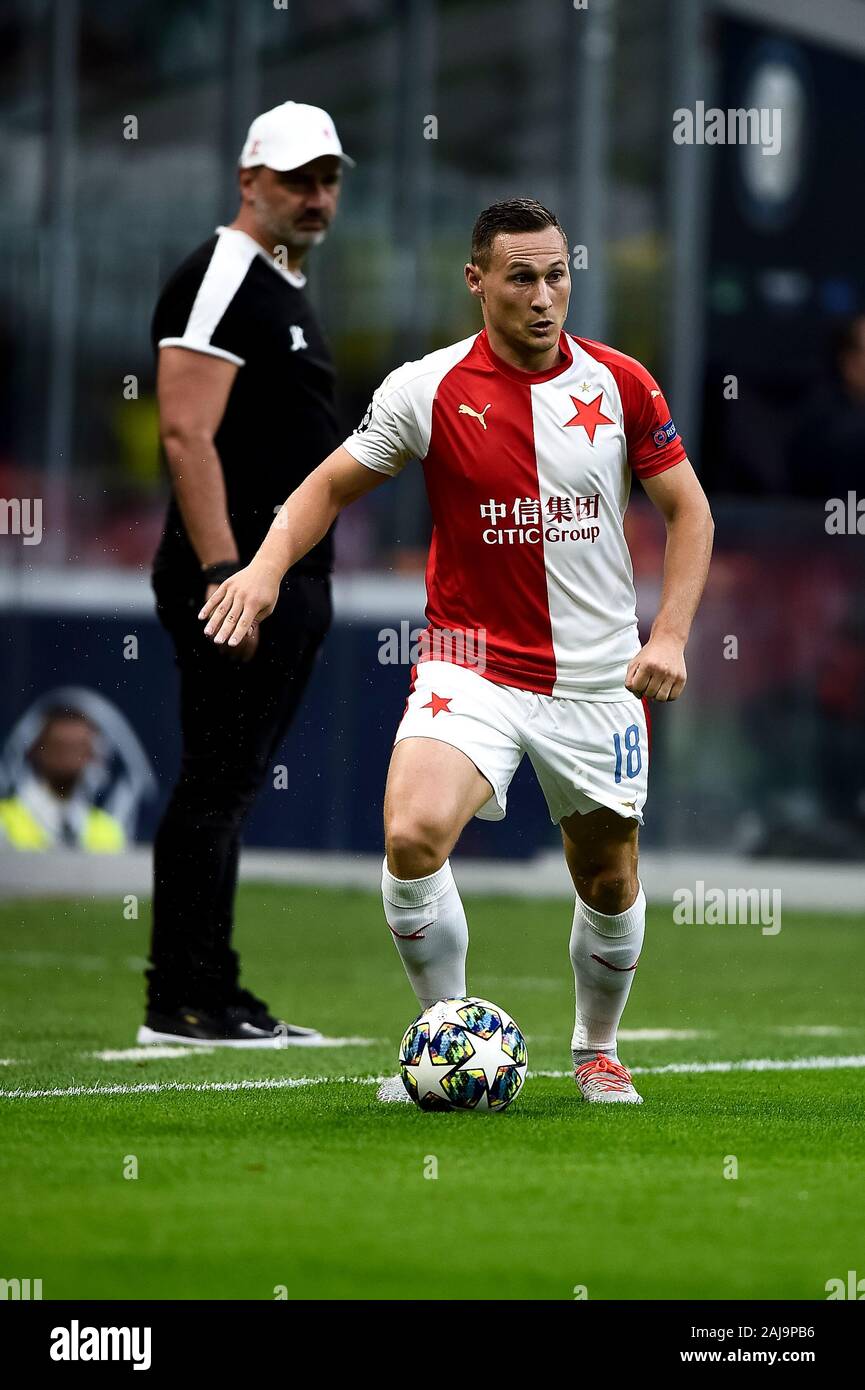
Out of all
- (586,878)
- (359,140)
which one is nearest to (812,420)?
(359,140)

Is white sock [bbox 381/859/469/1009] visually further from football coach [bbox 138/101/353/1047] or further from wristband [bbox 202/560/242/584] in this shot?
wristband [bbox 202/560/242/584]

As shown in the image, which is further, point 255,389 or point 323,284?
point 323,284

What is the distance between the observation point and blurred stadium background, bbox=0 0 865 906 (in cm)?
1605

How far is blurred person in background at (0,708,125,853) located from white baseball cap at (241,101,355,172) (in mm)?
7793

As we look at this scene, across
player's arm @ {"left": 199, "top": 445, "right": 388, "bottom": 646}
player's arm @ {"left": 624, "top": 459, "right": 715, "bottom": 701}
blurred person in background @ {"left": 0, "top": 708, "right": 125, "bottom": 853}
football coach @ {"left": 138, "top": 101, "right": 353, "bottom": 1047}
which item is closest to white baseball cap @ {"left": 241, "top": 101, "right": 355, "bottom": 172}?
football coach @ {"left": 138, "top": 101, "right": 353, "bottom": 1047}

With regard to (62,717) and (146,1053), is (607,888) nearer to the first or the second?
(146,1053)

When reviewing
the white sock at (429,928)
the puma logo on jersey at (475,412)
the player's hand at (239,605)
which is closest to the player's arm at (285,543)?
the player's hand at (239,605)

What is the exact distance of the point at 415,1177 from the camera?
432cm

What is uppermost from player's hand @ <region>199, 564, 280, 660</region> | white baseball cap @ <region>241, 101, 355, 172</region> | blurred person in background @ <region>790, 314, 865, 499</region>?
blurred person in background @ <region>790, 314, 865, 499</region>

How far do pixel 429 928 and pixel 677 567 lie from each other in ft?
3.34

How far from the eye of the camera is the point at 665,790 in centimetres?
1639

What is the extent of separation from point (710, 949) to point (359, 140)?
27.5ft

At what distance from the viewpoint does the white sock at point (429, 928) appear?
17.4 ft

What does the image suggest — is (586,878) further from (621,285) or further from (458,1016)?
(621,285)
